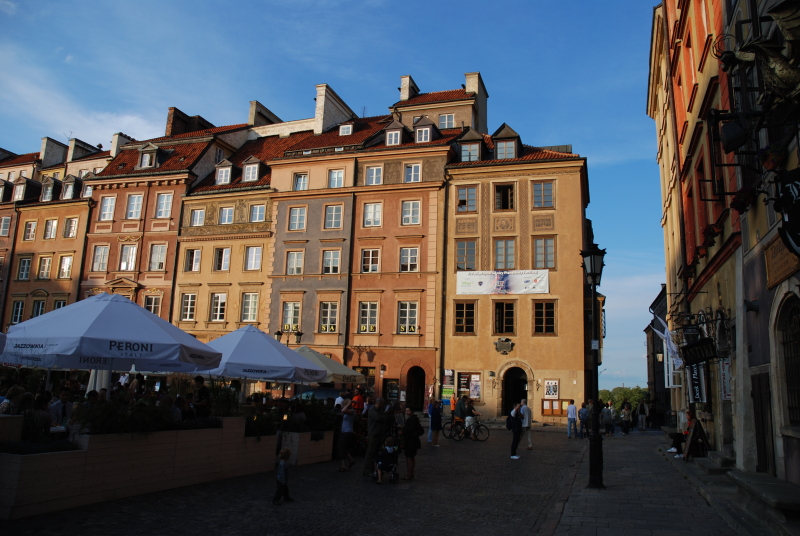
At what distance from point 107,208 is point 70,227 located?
357cm

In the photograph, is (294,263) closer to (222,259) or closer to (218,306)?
(222,259)

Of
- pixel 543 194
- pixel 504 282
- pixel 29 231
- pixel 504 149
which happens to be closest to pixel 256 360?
pixel 504 282

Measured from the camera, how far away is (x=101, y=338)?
11188mm

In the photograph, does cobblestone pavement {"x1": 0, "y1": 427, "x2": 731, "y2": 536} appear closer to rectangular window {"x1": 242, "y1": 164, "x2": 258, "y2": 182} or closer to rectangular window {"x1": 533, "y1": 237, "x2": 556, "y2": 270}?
rectangular window {"x1": 533, "y1": 237, "x2": 556, "y2": 270}

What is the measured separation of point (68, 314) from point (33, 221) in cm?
4085

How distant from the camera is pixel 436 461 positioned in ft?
56.7

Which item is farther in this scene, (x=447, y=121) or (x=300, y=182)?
(x=447, y=121)

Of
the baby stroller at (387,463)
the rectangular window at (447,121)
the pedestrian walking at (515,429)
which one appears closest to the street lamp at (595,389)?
the baby stroller at (387,463)

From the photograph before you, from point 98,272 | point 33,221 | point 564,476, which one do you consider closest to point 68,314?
point 564,476

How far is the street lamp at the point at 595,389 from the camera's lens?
12.7 meters

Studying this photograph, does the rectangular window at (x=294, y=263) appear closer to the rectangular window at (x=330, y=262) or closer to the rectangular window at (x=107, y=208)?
the rectangular window at (x=330, y=262)

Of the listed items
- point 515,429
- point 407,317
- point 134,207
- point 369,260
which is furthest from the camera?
point 134,207

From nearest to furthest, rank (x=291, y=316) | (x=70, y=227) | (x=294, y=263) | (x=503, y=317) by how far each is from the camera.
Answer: (x=503, y=317) < (x=291, y=316) < (x=294, y=263) < (x=70, y=227)

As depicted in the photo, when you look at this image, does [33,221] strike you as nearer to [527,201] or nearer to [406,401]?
[406,401]
